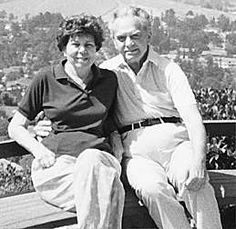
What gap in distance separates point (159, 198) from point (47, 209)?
52cm

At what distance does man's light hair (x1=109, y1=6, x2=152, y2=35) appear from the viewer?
3117 mm

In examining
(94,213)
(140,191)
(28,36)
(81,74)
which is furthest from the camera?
(28,36)

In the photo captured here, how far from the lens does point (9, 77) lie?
7230 mm

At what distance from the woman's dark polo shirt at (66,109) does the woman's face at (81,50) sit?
0.09 metres

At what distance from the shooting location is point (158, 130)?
3129mm

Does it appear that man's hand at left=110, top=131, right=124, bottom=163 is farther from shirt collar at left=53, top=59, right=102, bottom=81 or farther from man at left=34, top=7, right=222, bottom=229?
shirt collar at left=53, top=59, right=102, bottom=81

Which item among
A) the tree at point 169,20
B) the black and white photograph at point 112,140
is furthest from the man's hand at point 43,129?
the tree at point 169,20

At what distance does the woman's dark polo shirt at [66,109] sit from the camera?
298 centimetres

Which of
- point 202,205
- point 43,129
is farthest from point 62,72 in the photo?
point 202,205

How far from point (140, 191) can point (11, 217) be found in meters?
0.59

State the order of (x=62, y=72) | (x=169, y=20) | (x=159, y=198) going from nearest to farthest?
(x=159, y=198) < (x=62, y=72) < (x=169, y=20)

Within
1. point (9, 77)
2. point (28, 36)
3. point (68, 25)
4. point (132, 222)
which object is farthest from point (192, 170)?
point (28, 36)

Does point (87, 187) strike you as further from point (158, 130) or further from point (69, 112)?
point (158, 130)

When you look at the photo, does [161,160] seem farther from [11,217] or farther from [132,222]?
[11,217]
